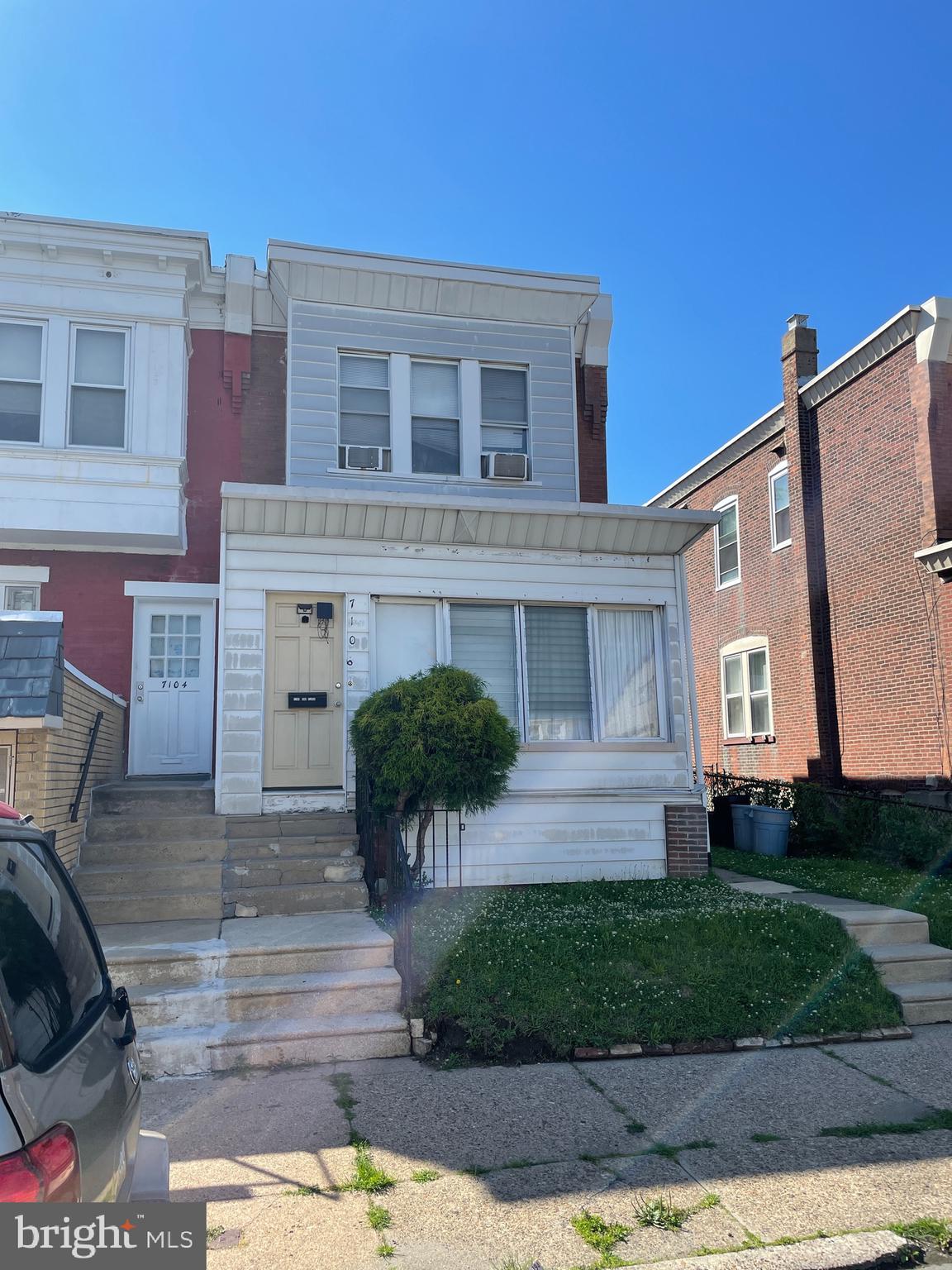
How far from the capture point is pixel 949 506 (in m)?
14.5

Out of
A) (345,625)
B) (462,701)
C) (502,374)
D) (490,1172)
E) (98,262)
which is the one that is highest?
(98,262)

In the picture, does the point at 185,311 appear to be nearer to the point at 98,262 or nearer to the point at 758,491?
the point at 98,262

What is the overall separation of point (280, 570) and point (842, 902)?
642 cm

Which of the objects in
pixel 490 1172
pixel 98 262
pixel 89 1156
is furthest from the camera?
pixel 98 262

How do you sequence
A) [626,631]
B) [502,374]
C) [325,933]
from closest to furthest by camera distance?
[325,933]
[626,631]
[502,374]

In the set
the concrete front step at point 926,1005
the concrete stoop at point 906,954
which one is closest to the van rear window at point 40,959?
the concrete front step at point 926,1005

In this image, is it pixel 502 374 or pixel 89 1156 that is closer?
pixel 89 1156

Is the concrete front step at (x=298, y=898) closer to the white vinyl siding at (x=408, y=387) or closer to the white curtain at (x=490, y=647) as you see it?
the white curtain at (x=490, y=647)

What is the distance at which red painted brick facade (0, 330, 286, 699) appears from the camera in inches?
464

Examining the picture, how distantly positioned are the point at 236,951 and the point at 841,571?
1320 centimetres

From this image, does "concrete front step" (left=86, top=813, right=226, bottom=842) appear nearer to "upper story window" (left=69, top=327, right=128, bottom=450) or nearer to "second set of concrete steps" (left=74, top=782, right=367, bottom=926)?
"second set of concrete steps" (left=74, top=782, right=367, bottom=926)

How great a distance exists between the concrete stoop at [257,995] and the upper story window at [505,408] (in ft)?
23.1

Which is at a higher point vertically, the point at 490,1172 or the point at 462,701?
the point at 462,701

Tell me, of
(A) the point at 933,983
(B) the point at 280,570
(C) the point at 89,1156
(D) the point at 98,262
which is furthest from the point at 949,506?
(C) the point at 89,1156
